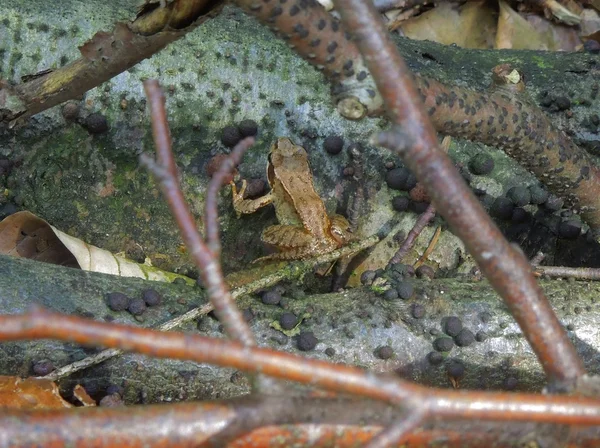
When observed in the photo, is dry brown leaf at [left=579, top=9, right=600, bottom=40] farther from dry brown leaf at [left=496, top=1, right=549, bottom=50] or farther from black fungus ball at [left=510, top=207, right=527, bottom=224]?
black fungus ball at [left=510, top=207, right=527, bottom=224]

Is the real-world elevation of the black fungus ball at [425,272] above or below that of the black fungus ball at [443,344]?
above

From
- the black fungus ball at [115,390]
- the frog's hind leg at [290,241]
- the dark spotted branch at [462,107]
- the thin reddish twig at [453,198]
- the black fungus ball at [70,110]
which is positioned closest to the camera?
the thin reddish twig at [453,198]

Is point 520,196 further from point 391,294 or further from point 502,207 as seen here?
point 391,294

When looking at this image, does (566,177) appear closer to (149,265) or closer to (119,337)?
(149,265)

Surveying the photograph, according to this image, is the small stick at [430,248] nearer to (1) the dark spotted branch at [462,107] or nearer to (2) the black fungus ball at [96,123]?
(1) the dark spotted branch at [462,107]

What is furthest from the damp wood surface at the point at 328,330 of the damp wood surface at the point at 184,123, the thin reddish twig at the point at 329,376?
the thin reddish twig at the point at 329,376

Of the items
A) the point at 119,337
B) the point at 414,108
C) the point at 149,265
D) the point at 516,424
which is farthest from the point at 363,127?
the point at 119,337

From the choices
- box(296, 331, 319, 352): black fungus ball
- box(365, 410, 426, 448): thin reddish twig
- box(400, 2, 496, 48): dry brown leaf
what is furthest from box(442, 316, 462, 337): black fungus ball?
box(400, 2, 496, 48): dry brown leaf
